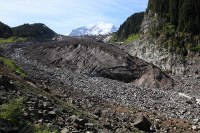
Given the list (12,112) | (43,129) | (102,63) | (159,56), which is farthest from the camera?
(159,56)

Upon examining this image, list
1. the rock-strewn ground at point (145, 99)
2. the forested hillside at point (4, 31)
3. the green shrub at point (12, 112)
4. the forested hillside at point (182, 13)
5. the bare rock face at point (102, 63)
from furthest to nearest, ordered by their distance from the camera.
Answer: the forested hillside at point (4, 31)
the forested hillside at point (182, 13)
the bare rock face at point (102, 63)
the rock-strewn ground at point (145, 99)
the green shrub at point (12, 112)

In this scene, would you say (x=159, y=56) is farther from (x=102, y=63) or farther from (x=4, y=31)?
(x=4, y=31)

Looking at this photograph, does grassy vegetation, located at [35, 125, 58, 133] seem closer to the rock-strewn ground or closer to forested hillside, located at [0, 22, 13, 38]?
the rock-strewn ground

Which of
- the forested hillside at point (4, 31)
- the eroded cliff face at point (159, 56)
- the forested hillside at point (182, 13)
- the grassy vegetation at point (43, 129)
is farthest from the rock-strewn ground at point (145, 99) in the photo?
the forested hillside at point (4, 31)

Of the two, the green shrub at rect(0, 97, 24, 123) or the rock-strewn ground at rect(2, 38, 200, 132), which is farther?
the rock-strewn ground at rect(2, 38, 200, 132)

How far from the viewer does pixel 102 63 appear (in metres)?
71.9

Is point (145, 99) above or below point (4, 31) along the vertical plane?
below

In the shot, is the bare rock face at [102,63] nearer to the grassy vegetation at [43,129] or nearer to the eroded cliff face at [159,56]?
the eroded cliff face at [159,56]

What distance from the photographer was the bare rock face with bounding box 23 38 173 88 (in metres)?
65.9

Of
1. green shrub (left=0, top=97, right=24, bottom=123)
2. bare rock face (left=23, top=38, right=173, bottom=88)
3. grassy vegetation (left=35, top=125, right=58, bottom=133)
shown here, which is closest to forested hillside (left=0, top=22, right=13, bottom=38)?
bare rock face (left=23, top=38, right=173, bottom=88)

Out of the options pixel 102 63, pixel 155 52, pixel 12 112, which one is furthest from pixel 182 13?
pixel 12 112

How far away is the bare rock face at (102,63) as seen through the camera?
216 feet

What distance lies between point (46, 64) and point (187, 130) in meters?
46.9

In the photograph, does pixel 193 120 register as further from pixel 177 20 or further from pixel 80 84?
pixel 177 20
